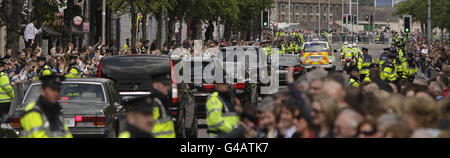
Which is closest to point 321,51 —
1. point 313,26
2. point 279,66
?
point 279,66

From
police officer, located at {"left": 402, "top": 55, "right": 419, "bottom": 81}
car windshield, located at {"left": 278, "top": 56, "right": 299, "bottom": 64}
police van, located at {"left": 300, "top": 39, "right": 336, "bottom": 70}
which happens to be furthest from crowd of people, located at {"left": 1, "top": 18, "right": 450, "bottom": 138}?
police van, located at {"left": 300, "top": 39, "right": 336, "bottom": 70}

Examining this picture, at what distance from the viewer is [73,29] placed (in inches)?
1614

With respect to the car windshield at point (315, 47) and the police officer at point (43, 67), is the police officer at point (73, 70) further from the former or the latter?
the car windshield at point (315, 47)

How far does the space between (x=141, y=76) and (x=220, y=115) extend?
6752 mm

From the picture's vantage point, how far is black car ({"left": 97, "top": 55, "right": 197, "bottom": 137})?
659 inches

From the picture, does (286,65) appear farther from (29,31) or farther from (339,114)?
(339,114)

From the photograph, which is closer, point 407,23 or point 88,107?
point 88,107

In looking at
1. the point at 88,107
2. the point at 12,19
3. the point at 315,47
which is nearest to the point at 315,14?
the point at 315,47

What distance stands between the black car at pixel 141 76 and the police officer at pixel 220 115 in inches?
182

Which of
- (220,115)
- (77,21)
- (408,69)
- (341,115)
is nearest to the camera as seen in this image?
(341,115)

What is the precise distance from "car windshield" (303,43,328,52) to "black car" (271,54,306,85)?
917 centimetres

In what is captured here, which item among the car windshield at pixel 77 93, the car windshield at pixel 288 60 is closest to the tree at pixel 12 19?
the car windshield at pixel 288 60

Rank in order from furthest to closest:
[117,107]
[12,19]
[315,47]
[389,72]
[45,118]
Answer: [315,47]
[12,19]
[389,72]
[117,107]
[45,118]

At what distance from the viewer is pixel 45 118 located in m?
8.73
